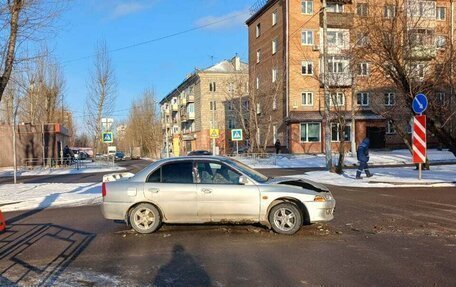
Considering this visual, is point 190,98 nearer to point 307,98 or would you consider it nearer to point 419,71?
point 307,98

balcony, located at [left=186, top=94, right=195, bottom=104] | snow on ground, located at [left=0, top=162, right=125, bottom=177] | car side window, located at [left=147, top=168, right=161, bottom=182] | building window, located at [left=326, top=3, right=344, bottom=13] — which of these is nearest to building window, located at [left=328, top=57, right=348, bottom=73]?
building window, located at [left=326, top=3, right=344, bottom=13]

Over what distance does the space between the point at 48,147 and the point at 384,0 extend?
33231 millimetres

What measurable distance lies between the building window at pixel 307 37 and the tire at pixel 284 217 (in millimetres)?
39798

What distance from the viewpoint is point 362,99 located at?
47.8 m

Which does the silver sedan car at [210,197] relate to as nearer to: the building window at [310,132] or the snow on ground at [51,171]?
the snow on ground at [51,171]

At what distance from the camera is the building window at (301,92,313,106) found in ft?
152

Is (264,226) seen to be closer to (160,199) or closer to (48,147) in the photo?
(160,199)

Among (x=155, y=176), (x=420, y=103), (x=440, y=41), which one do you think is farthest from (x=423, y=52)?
(x=155, y=176)

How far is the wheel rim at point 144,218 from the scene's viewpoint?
8.91m

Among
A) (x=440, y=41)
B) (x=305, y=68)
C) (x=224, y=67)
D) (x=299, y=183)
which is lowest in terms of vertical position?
(x=299, y=183)

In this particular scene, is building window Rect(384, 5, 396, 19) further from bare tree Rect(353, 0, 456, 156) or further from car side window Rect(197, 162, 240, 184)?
car side window Rect(197, 162, 240, 184)

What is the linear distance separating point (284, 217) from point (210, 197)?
1404 millimetres

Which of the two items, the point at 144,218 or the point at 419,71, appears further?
the point at 419,71

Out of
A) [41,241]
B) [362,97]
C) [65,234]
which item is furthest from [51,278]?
[362,97]
